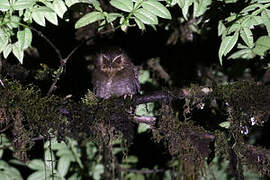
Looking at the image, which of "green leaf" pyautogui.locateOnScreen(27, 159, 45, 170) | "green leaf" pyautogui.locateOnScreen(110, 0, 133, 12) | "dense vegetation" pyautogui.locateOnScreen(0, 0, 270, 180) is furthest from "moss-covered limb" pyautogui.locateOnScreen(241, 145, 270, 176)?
"green leaf" pyautogui.locateOnScreen(27, 159, 45, 170)

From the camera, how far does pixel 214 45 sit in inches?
166

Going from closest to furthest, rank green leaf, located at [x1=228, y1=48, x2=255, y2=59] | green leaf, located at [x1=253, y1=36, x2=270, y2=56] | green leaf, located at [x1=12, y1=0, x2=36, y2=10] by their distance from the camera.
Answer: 1. green leaf, located at [x1=12, y1=0, x2=36, y2=10]
2. green leaf, located at [x1=253, y1=36, x2=270, y2=56]
3. green leaf, located at [x1=228, y1=48, x2=255, y2=59]

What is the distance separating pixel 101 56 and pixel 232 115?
4.87 ft

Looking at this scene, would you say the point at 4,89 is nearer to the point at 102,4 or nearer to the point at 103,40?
the point at 102,4

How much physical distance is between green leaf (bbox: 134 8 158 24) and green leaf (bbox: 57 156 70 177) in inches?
86.5

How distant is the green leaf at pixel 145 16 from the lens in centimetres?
191

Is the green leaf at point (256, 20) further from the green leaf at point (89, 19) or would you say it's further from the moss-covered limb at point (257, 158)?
the moss-covered limb at point (257, 158)

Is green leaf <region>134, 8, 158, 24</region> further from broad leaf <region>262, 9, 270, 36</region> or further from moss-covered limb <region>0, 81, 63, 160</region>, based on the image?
moss-covered limb <region>0, 81, 63, 160</region>

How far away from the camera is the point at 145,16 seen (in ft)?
6.32

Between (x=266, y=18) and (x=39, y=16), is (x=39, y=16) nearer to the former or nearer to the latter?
(x=39, y=16)

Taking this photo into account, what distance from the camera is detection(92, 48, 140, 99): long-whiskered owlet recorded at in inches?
138

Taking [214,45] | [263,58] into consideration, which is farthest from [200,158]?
[214,45]

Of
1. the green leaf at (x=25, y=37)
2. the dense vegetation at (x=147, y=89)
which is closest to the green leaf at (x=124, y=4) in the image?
the dense vegetation at (x=147, y=89)

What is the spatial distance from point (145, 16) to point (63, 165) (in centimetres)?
225
